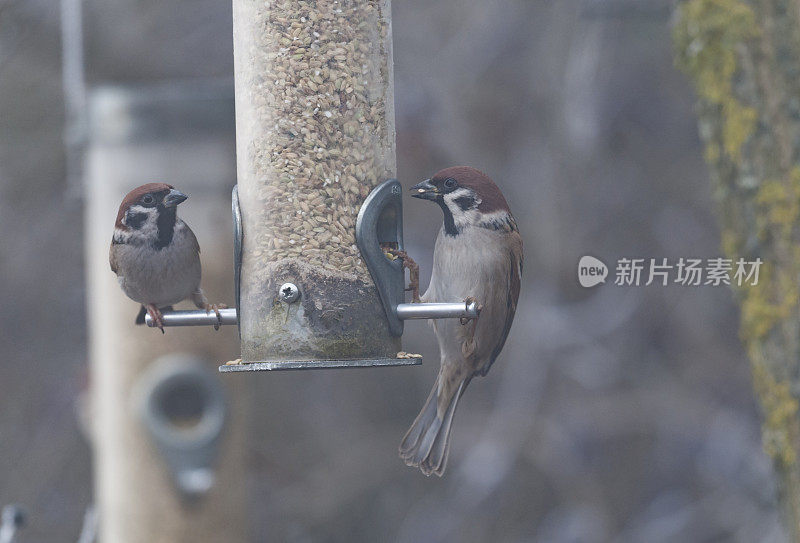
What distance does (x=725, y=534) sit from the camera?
8742 mm

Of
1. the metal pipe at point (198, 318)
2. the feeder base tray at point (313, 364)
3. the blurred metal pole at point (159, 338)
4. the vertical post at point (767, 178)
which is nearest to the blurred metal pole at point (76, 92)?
the blurred metal pole at point (159, 338)

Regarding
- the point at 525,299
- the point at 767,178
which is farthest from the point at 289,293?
the point at 525,299

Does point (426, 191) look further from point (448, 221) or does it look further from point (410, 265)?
point (410, 265)

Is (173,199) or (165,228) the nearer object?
(173,199)

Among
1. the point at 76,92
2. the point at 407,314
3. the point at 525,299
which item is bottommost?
the point at 525,299

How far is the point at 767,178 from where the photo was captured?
4.12 meters

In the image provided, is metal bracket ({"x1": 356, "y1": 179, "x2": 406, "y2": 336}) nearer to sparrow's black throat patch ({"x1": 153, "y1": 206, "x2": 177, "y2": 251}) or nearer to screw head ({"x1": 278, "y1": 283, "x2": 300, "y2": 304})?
screw head ({"x1": 278, "y1": 283, "x2": 300, "y2": 304})

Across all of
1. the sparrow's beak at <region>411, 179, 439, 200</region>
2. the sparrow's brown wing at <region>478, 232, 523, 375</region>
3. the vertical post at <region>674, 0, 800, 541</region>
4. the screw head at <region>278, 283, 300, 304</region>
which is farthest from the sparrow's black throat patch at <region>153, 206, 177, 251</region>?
the vertical post at <region>674, 0, 800, 541</region>

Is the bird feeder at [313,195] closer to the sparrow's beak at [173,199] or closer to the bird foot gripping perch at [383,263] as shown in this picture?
the bird foot gripping perch at [383,263]

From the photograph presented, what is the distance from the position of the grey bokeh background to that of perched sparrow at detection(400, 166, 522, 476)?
3.68 m

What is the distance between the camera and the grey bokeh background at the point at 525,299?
8.14m

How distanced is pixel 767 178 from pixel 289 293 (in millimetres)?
1531

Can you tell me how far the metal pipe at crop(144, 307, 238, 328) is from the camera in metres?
3.76

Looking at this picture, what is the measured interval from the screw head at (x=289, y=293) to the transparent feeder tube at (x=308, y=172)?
0.05 feet
